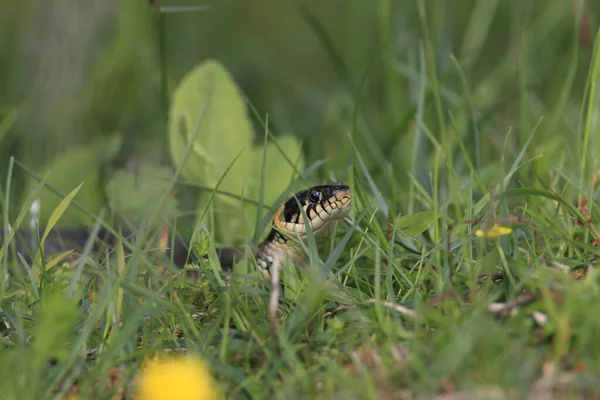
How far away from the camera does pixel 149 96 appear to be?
15.8 feet

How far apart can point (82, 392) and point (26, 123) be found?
132 inches

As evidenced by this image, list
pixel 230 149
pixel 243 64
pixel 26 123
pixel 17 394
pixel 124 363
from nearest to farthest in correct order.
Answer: pixel 17 394 < pixel 124 363 < pixel 230 149 < pixel 26 123 < pixel 243 64

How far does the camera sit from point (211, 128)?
338cm

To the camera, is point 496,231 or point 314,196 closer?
point 496,231

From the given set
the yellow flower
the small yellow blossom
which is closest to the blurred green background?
the small yellow blossom

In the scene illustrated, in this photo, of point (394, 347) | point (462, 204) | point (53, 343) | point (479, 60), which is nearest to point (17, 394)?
point (53, 343)

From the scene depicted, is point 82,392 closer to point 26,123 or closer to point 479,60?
point 26,123

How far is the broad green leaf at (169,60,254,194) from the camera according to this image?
10.9 feet

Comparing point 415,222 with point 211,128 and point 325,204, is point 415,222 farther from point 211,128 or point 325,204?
point 211,128

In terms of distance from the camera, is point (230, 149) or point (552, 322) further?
point (230, 149)

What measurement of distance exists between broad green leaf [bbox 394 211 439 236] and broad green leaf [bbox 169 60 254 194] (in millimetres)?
1008

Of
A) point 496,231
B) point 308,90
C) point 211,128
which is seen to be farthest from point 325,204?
point 308,90

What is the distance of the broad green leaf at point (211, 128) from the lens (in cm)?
332

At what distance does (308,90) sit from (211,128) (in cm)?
153
